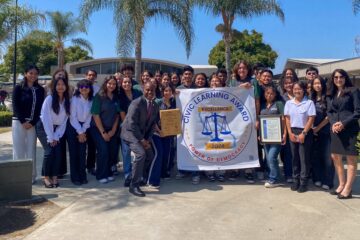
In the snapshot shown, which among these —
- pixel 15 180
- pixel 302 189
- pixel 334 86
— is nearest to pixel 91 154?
pixel 15 180

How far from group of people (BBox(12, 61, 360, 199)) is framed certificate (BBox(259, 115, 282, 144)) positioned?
0.30ft

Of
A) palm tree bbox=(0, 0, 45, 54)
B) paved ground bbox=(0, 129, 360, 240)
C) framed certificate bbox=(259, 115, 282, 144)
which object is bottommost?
paved ground bbox=(0, 129, 360, 240)

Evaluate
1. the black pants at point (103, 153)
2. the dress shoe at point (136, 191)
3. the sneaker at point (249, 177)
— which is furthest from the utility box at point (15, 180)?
the sneaker at point (249, 177)

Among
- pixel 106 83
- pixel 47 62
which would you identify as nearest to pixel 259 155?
pixel 106 83

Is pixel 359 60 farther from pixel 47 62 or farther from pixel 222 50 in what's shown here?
pixel 47 62

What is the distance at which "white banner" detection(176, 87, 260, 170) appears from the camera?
6887mm

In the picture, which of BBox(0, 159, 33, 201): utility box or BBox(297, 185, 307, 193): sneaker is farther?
BBox(297, 185, 307, 193): sneaker

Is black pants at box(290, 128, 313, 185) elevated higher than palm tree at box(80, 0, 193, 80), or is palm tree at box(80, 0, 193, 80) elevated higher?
palm tree at box(80, 0, 193, 80)

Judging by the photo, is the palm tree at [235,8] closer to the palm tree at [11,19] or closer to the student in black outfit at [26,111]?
the palm tree at [11,19]

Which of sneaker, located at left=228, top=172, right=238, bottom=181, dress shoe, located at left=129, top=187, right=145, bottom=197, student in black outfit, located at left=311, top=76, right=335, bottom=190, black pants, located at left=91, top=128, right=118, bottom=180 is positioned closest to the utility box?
black pants, located at left=91, top=128, right=118, bottom=180

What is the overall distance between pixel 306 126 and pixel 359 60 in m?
15.2

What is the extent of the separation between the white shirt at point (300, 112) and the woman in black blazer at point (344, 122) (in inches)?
11.2

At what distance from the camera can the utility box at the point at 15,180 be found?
5.52 metres

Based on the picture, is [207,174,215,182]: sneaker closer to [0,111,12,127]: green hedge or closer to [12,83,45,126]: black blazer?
[12,83,45,126]: black blazer
